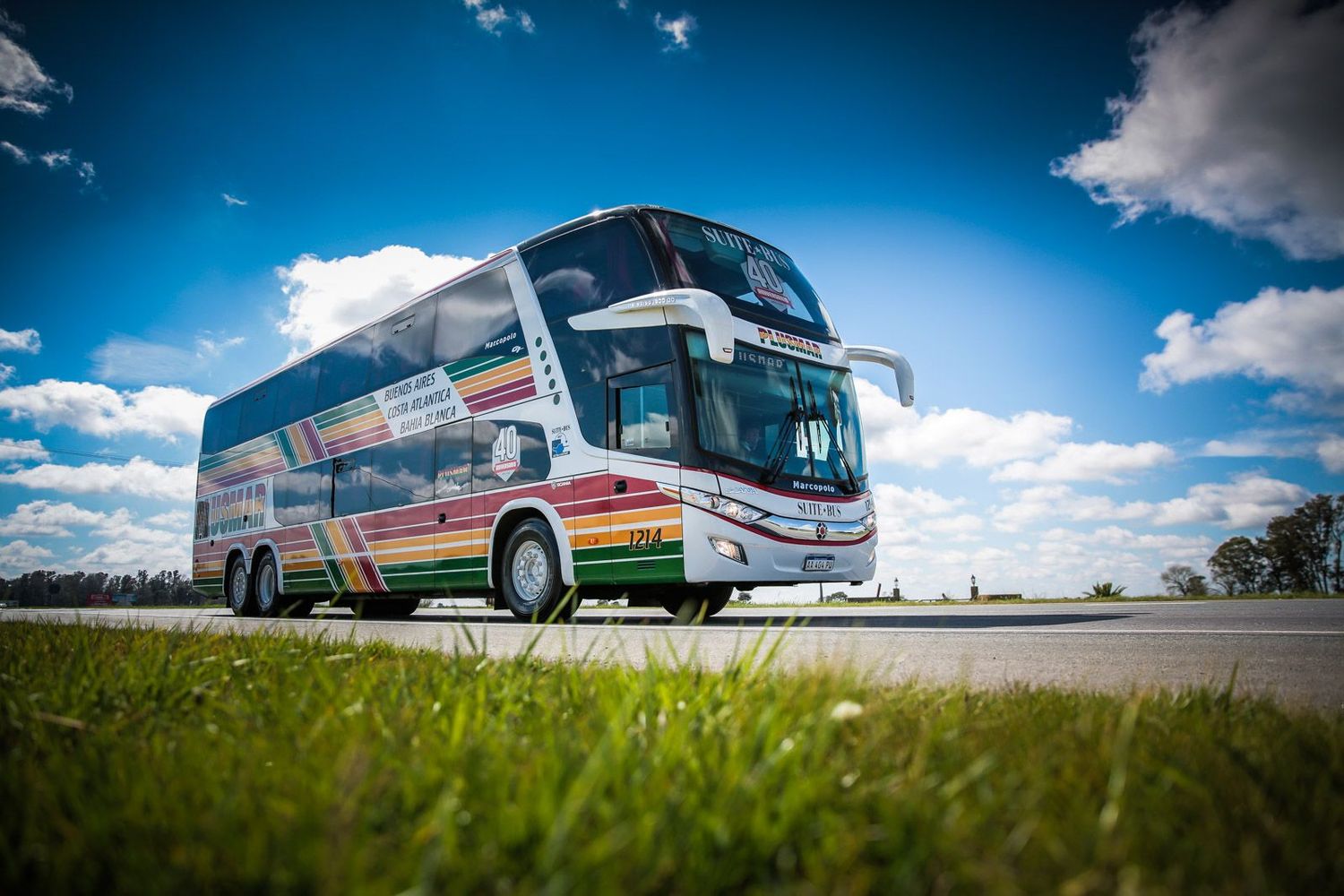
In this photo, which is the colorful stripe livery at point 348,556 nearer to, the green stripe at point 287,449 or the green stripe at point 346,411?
the green stripe at point 287,449

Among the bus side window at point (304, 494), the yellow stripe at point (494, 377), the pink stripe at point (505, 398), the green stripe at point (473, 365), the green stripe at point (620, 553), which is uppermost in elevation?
→ the green stripe at point (473, 365)

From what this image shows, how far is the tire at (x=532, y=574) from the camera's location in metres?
8.90

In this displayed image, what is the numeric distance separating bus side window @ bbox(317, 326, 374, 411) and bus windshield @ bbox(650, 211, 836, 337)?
19.2 ft

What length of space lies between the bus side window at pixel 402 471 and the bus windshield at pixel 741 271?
4.28 meters

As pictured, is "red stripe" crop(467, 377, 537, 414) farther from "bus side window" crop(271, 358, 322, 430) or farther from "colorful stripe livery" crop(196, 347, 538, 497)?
"bus side window" crop(271, 358, 322, 430)

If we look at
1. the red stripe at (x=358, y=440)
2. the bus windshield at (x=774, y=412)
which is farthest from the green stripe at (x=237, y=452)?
the bus windshield at (x=774, y=412)

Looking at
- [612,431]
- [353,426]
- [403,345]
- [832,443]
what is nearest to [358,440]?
[353,426]

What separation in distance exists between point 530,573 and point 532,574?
1.5 inches

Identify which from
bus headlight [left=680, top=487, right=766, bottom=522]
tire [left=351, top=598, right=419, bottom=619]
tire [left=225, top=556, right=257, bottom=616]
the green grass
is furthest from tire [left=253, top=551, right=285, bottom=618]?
the green grass

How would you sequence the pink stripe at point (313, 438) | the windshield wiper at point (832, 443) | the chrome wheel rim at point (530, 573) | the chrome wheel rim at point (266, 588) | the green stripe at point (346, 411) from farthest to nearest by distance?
the chrome wheel rim at point (266, 588) → the pink stripe at point (313, 438) → the green stripe at point (346, 411) → the chrome wheel rim at point (530, 573) → the windshield wiper at point (832, 443)

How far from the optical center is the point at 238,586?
15125mm

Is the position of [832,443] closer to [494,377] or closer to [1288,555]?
[494,377]

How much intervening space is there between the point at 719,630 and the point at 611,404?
277 centimetres

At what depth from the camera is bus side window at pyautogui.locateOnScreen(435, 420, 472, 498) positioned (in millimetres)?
10141
